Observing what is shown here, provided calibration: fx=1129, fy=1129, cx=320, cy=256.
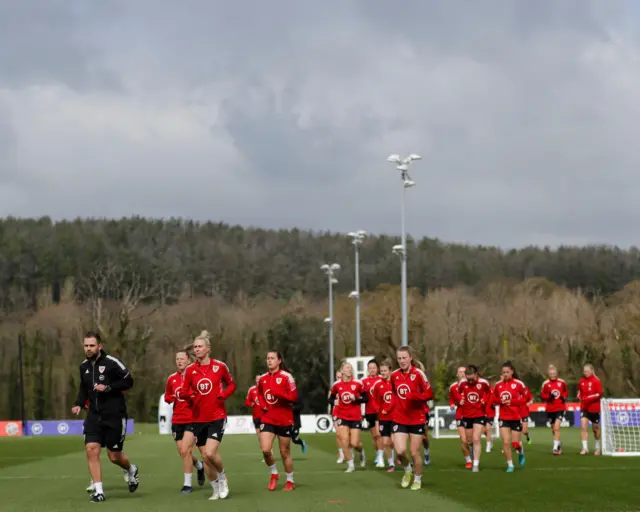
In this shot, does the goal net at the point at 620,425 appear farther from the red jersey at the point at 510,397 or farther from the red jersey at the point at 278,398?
the red jersey at the point at 278,398

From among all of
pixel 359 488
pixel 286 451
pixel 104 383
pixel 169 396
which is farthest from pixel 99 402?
pixel 359 488

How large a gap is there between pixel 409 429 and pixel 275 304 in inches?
4596

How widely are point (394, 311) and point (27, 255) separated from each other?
2322 inches

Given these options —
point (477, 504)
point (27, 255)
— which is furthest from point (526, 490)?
point (27, 255)

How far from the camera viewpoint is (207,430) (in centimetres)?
1595

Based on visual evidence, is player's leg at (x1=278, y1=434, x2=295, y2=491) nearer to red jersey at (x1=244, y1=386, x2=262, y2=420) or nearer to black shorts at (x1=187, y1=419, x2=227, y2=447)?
red jersey at (x1=244, y1=386, x2=262, y2=420)

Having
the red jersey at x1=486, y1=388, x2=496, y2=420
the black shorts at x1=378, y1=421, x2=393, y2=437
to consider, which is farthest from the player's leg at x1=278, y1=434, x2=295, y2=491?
the red jersey at x1=486, y1=388, x2=496, y2=420

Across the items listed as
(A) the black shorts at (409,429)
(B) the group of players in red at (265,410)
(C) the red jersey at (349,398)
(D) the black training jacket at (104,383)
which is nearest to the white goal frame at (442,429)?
(C) the red jersey at (349,398)

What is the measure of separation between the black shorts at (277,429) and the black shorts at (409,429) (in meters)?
1.59

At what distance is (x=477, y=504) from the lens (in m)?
15.0

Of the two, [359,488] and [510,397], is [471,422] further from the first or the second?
[359,488]

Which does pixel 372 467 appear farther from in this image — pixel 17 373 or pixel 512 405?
pixel 17 373

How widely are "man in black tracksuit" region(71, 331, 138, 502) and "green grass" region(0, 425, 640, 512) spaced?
0.68 meters

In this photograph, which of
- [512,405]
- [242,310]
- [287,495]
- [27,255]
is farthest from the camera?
[27,255]
